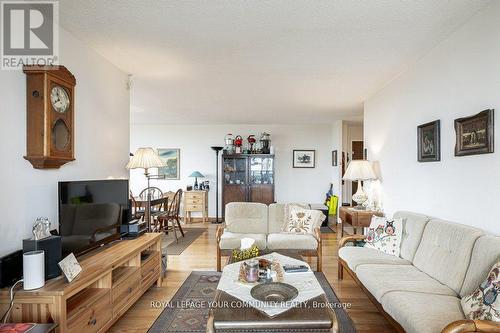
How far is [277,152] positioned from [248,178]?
1049 mm

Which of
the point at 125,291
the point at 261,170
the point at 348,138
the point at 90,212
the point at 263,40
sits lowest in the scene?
the point at 125,291

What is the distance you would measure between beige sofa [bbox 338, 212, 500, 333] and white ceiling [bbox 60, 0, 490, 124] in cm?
165

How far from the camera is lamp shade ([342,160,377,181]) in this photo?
4.05 m

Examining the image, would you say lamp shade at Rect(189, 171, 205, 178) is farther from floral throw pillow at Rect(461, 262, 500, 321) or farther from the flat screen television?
floral throw pillow at Rect(461, 262, 500, 321)

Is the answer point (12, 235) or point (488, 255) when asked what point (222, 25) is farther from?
point (488, 255)

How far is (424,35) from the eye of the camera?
8.12 feet

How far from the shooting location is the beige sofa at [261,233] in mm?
3441

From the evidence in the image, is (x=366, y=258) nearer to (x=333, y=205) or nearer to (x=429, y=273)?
(x=429, y=273)

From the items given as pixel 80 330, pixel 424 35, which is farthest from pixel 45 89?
pixel 424 35

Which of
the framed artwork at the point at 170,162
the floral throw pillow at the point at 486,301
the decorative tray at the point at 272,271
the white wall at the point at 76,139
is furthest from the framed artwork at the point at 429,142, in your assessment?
the framed artwork at the point at 170,162

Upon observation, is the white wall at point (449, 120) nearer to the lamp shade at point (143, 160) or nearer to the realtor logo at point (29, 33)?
the lamp shade at point (143, 160)

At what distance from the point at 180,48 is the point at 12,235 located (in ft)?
6.66

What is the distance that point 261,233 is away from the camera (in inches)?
152

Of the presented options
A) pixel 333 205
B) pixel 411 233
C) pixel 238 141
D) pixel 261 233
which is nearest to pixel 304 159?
pixel 333 205
